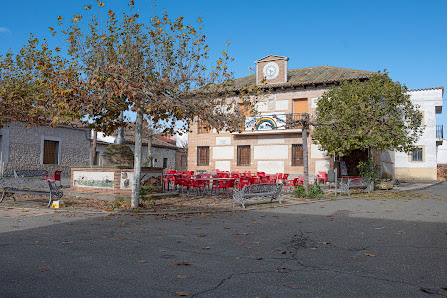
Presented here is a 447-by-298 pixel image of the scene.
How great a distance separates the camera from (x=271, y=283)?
363 cm

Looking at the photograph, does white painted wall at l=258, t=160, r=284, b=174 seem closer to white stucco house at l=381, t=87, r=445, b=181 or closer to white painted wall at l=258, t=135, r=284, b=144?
white painted wall at l=258, t=135, r=284, b=144

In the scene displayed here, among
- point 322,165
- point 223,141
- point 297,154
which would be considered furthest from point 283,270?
point 223,141

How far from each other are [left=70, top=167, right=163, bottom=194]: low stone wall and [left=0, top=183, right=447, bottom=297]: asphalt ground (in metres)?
3.23

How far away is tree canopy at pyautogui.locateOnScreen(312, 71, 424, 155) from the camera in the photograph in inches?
614

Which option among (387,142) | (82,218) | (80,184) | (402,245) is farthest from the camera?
(387,142)

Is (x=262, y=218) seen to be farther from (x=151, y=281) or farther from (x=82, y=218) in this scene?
(x=151, y=281)

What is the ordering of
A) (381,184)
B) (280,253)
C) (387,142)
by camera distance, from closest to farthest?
(280,253) → (387,142) → (381,184)

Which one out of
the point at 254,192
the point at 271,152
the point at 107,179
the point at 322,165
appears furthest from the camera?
the point at 271,152

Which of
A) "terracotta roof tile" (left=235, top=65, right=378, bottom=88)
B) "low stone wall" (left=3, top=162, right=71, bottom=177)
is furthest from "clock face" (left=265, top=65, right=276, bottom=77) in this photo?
"low stone wall" (left=3, top=162, right=71, bottom=177)

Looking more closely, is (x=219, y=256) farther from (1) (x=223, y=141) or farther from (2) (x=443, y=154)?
(2) (x=443, y=154)

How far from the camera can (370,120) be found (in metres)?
16.1

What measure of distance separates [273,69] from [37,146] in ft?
52.0

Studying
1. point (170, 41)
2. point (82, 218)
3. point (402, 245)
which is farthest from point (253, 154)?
point (402, 245)

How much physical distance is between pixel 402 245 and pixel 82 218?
5.89 m
